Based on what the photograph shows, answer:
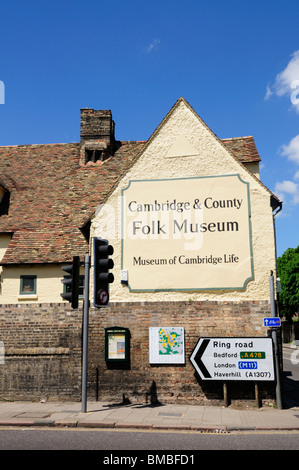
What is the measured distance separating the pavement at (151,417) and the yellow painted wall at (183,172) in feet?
9.88

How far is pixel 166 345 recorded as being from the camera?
12.0 metres

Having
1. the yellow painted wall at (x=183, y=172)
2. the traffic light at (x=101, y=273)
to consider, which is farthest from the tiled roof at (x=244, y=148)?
the traffic light at (x=101, y=273)

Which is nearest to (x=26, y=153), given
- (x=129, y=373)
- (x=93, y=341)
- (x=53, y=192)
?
(x=53, y=192)

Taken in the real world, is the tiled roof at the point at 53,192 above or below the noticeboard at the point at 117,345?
above

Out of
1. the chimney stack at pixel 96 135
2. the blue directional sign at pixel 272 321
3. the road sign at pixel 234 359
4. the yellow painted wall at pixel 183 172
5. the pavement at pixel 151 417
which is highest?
the chimney stack at pixel 96 135

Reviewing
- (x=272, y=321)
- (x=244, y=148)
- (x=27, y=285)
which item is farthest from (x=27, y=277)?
(x=244, y=148)

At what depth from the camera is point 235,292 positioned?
12.0 m

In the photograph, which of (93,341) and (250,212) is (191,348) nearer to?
(93,341)

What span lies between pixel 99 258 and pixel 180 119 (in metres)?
5.62

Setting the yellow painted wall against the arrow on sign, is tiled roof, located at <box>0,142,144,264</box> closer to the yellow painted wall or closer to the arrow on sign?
the yellow painted wall

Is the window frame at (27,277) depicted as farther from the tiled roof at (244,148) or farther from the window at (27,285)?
the tiled roof at (244,148)

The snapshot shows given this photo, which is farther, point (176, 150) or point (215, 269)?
point (176, 150)

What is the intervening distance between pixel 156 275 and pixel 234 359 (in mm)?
3242

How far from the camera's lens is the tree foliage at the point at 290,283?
164 feet
